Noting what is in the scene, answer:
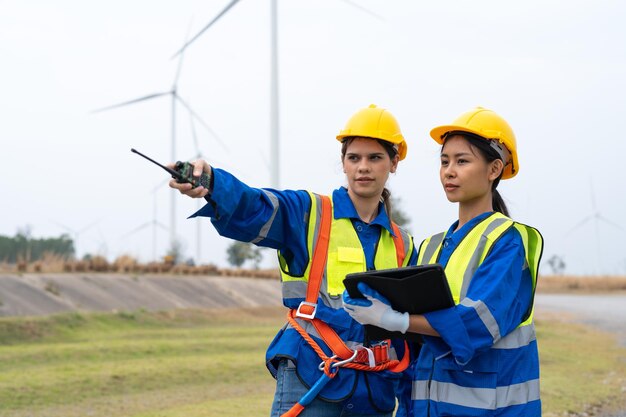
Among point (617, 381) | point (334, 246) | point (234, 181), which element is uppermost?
point (234, 181)

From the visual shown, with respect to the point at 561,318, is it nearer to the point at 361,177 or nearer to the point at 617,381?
the point at 617,381

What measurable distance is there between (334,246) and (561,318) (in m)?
25.2

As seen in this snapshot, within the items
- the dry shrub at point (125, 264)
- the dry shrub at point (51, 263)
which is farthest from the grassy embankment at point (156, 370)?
the dry shrub at point (125, 264)

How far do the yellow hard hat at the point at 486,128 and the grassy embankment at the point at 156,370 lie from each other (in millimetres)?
5322

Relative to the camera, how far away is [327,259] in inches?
152

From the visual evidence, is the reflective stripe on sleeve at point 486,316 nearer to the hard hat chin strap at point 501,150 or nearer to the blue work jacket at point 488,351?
the blue work jacket at point 488,351

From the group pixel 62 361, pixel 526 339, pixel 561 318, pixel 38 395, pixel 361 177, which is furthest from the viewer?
pixel 561 318

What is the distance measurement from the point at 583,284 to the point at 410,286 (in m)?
59.9

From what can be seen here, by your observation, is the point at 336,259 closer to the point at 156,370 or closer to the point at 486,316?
the point at 486,316

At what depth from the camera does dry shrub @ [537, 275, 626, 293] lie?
56688 mm

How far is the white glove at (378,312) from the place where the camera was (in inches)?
123

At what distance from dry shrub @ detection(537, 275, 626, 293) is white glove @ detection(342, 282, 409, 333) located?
56.1m

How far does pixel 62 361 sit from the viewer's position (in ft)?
38.9

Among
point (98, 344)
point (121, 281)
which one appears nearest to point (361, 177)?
point (98, 344)
